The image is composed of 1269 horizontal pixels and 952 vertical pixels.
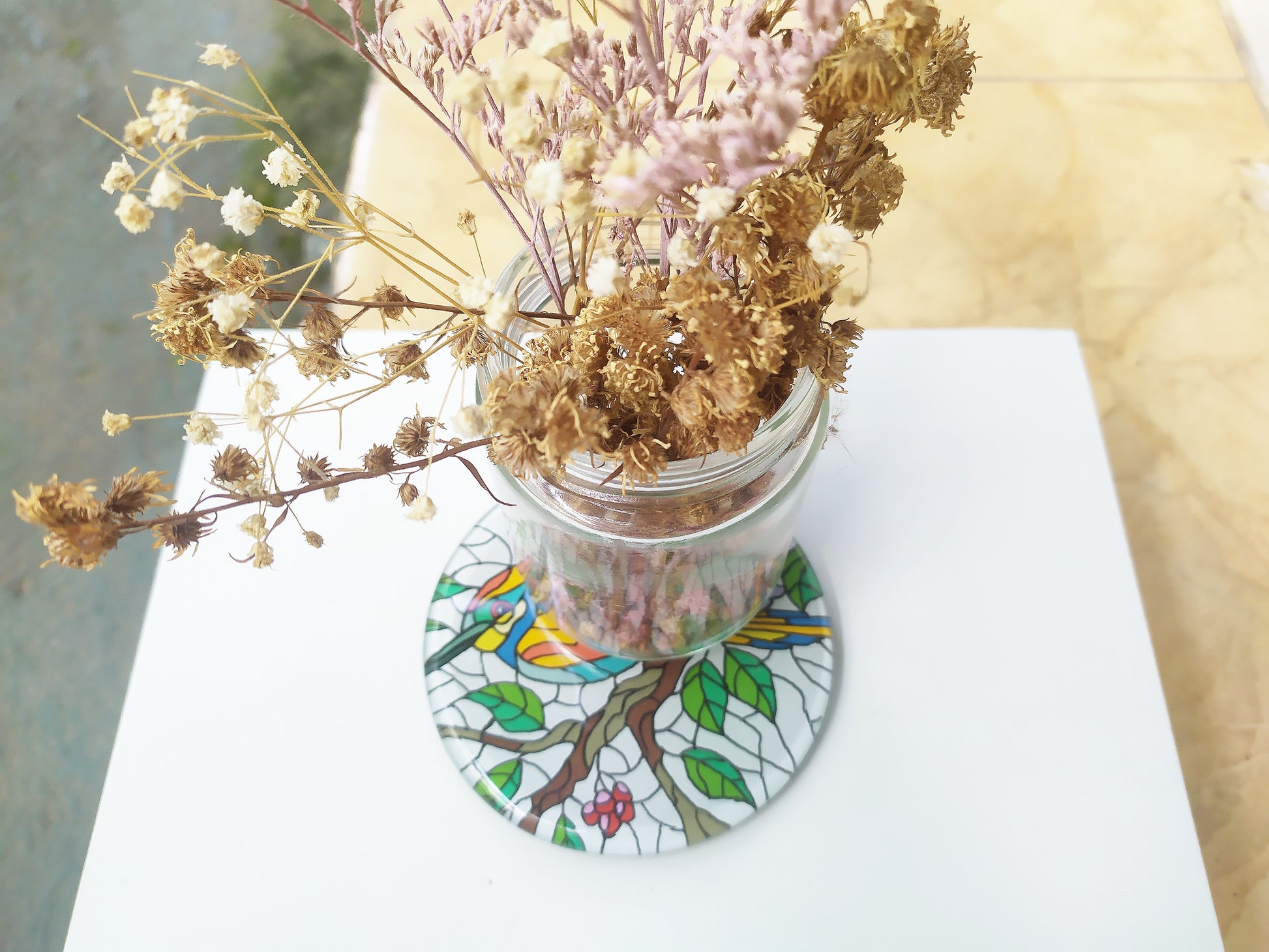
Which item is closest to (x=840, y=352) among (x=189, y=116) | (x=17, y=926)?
(x=189, y=116)

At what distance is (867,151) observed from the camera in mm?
305

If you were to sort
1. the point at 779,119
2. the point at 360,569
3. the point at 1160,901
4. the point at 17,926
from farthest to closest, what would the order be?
the point at 17,926
the point at 360,569
the point at 1160,901
the point at 779,119

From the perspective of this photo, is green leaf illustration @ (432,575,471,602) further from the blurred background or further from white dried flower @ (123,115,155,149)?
the blurred background

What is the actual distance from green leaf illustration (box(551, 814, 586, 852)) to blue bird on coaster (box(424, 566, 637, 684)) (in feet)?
0.30

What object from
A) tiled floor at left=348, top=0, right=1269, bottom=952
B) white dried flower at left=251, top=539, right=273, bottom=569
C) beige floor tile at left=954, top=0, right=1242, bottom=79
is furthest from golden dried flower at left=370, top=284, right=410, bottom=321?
beige floor tile at left=954, top=0, right=1242, bottom=79

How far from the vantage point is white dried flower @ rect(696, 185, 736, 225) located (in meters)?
0.25

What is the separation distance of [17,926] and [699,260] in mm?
1050

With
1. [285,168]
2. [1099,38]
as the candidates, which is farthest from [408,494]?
[1099,38]

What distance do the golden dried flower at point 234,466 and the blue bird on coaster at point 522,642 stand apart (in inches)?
11.4

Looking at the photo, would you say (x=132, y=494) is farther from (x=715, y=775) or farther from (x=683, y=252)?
(x=715, y=775)

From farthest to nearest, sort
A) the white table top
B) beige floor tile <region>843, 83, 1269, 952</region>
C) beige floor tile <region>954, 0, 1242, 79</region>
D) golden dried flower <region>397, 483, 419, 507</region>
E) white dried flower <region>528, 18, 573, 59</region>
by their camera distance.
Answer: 1. beige floor tile <region>954, 0, 1242, 79</region>
2. beige floor tile <region>843, 83, 1269, 952</region>
3. the white table top
4. golden dried flower <region>397, 483, 419, 507</region>
5. white dried flower <region>528, 18, 573, 59</region>

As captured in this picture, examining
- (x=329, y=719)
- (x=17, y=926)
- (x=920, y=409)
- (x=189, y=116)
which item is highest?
(x=920, y=409)

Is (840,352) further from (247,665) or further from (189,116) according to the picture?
(247,665)

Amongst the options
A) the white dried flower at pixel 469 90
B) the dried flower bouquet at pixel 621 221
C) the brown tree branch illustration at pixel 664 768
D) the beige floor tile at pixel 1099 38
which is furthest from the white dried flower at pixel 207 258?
the beige floor tile at pixel 1099 38
